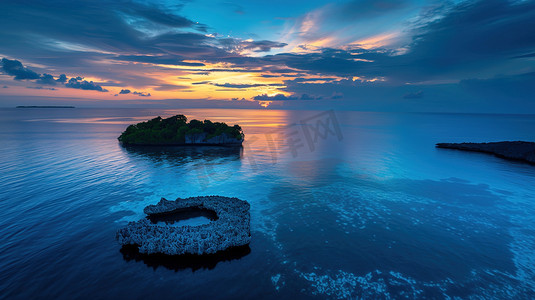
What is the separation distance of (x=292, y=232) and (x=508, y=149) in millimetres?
105849

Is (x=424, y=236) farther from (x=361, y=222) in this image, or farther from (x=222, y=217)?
(x=222, y=217)

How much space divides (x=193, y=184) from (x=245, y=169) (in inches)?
710

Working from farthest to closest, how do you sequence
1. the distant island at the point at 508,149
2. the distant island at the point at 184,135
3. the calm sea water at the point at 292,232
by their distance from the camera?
the distant island at the point at 184,135
the distant island at the point at 508,149
the calm sea water at the point at 292,232

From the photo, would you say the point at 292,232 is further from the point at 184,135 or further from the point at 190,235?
the point at 184,135

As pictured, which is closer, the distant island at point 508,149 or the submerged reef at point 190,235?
the submerged reef at point 190,235

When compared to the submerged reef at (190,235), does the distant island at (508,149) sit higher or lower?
higher

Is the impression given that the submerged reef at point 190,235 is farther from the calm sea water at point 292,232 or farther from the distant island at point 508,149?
the distant island at point 508,149

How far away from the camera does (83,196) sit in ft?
146

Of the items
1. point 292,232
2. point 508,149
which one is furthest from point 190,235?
point 508,149

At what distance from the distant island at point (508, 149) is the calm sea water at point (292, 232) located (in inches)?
573

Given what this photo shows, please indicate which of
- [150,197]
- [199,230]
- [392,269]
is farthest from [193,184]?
[392,269]

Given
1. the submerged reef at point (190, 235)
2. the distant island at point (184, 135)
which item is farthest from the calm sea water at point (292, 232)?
the distant island at point (184, 135)

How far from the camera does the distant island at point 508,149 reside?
3125 inches

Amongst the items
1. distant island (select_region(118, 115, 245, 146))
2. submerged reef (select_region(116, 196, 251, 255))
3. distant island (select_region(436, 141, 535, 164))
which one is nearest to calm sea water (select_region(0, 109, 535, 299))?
submerged reef (select_region(116, 196, 251, 255))
